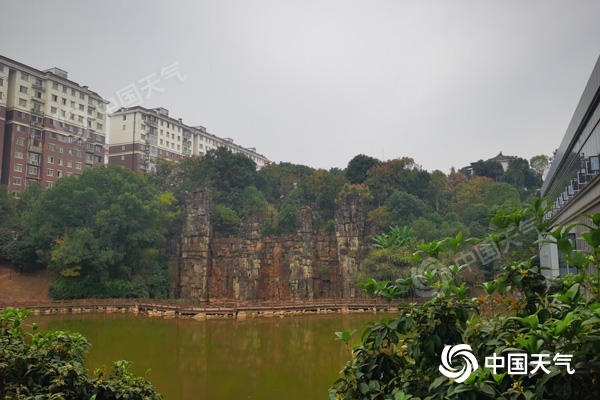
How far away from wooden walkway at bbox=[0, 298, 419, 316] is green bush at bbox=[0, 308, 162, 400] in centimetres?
1713

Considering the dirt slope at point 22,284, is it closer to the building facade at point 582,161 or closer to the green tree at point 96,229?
the green tree at point 96,229

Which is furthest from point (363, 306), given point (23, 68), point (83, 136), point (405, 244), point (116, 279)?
point (23, 68)

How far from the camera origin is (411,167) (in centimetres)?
3281

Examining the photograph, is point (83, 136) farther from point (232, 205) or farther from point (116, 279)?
point (116, 279)

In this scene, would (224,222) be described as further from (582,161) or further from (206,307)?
(582,161)

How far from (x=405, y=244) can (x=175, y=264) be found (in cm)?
1366

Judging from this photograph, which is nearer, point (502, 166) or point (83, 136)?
point (83, 136)

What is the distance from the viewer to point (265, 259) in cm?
2567

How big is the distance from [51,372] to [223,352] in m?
9.13

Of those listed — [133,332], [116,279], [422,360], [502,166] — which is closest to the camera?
[422,360]

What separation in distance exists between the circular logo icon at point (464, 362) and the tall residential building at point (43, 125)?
33205 millimetres

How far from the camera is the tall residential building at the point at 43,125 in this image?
95.5 ft

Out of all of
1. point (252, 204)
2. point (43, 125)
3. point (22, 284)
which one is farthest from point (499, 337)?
point (43, 125)

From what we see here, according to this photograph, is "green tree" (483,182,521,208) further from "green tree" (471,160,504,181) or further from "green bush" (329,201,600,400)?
"green bush" (329,201,600,400)
